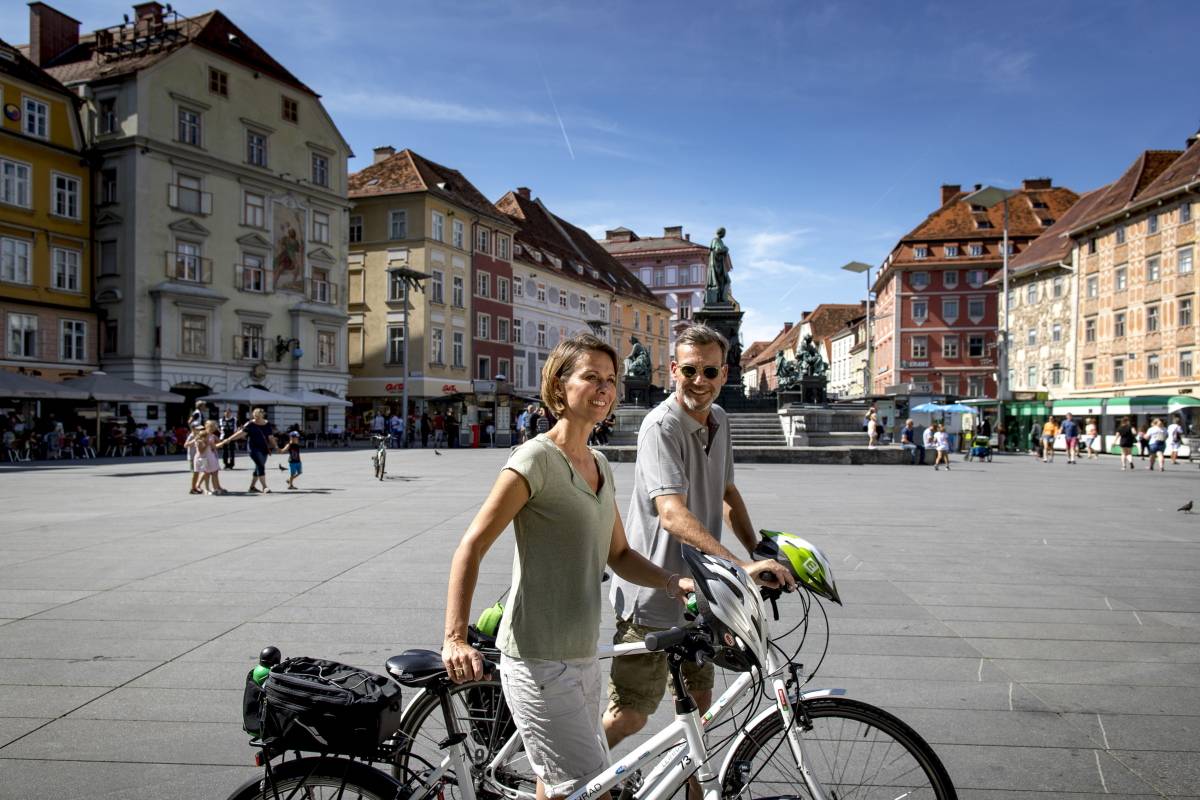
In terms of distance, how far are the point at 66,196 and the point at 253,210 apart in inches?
299

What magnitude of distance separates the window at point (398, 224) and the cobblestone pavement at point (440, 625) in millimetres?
38492

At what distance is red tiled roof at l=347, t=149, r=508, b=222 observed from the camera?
169 ft

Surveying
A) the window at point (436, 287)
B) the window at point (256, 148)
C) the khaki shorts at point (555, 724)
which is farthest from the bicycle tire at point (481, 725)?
the window at point (436, 287)

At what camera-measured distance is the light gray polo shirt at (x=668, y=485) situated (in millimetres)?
3314

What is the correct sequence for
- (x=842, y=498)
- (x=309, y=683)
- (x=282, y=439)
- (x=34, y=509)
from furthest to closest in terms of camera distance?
(x=282, y=439) → (x=842, y=498) → (x=34, y=509) → (x=309, y=683)

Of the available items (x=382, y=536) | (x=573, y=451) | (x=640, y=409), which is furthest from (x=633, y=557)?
(x=640, y=409)

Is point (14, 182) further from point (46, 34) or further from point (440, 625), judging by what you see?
point (440, 625)

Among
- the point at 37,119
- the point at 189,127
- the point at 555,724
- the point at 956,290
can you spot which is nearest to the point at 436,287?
the point at 189,127

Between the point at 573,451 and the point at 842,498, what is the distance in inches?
554

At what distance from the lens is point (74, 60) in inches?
1615

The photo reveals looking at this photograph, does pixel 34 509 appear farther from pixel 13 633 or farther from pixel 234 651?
pixel 234 651

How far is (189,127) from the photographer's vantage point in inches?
1529

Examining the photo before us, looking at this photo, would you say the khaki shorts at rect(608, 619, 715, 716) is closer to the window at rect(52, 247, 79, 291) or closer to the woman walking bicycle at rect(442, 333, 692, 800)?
the woman walking bicycle at rect(442, 333, 692, 800)

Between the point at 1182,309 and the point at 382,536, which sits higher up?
the point at 1182,309
